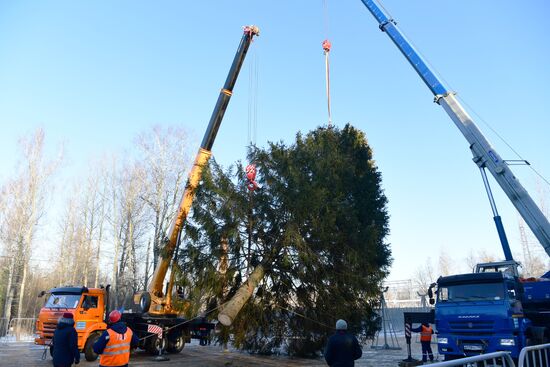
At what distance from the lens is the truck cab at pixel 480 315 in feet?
34.6

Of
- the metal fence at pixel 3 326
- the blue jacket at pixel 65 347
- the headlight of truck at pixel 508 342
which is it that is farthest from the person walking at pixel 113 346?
the metal fence at pixel 3 326

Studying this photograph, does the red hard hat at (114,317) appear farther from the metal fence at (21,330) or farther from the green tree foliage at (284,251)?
the metal fence at (21,330)

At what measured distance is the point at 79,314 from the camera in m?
13.7

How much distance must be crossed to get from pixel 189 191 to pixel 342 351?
1064cm

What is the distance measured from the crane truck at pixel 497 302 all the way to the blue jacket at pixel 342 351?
243 inches

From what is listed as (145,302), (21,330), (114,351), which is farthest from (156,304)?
(21,330)

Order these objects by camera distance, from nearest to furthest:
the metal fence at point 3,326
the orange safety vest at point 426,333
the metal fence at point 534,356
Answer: the metal fence at point 534,356 < the orange safety vest at point 426,333 < the metal fence at point 3,326

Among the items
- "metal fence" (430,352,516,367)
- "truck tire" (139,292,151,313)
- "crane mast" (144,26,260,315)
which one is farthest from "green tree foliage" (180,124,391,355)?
"metal fence" (430,352,516,367)

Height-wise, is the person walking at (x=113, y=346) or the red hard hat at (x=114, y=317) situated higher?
the red hard hat at (x=114, y=317)

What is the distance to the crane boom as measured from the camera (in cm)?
1305

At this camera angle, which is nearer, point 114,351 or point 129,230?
point 114,351

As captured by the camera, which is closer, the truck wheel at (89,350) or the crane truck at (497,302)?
the crane truck at (497,302)

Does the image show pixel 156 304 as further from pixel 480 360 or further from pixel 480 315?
pixel 480 360

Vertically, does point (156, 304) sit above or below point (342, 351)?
above
